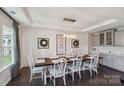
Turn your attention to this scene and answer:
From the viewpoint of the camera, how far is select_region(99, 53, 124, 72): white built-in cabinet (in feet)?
15.0

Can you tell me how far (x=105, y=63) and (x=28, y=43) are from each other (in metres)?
4.64

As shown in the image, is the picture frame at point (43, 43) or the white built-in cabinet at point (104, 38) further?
the picture frame at point (43, 43)

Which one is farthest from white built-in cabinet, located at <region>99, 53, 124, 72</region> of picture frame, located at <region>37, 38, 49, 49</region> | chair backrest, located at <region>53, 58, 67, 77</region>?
picture frame, located at <region>37, 38, 49, 49</region>

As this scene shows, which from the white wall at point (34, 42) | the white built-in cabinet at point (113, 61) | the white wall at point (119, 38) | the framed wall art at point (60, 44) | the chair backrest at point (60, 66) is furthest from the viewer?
the framed wall art at point (60, 44)

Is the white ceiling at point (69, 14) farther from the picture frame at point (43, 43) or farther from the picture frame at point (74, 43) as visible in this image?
the picture frame at point (74, 43)

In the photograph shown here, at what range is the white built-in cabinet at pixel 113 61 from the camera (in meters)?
4.58

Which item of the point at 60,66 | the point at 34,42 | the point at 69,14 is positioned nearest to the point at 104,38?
the point at 69,14

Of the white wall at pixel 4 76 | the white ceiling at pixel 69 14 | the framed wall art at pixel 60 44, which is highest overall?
the white ceiling at pixel 69 14

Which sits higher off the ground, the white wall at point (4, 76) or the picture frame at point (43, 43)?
the picture frame at point (43, 43)

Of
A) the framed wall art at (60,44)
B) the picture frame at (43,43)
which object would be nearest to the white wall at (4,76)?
the picture frame at (43,43)

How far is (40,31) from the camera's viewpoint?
5785mm

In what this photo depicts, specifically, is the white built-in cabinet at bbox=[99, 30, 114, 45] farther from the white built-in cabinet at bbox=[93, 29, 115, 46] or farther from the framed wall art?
the framed wall art

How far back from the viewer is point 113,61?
5.08m
